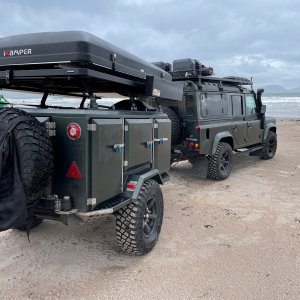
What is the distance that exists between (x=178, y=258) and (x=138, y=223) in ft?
2.07

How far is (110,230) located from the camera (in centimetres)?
427

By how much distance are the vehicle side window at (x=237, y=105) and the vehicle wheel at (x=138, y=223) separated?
467cm

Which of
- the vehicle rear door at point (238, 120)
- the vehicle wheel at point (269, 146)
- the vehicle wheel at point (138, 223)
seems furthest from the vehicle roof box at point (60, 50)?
the vehicle wheel at point (269, 146)

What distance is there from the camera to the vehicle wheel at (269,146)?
944 cm

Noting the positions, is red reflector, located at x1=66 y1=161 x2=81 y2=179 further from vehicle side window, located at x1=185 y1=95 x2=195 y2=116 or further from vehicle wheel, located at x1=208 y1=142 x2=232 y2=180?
vehicle wheel, located at x1=208 y1=142 x2=232 y2=180

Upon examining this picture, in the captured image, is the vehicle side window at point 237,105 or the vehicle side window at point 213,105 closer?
the vehicle side window at point 213,105

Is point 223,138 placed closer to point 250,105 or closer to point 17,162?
point 250,105

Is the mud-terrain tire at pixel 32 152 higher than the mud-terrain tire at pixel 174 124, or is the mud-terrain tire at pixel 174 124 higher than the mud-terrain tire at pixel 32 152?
the mud-terrain tire at pixel 174 124

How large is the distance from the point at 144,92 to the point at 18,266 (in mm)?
2309

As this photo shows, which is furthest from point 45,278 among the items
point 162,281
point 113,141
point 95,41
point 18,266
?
point 95,41

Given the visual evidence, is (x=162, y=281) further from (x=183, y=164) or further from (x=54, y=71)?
(x=183, y=164)

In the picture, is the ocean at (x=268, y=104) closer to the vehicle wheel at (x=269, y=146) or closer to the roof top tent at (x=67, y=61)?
the roof top tent at (x=67, y=61)

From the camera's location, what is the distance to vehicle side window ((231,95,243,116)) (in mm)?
7836

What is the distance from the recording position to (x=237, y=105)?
8.02 m
